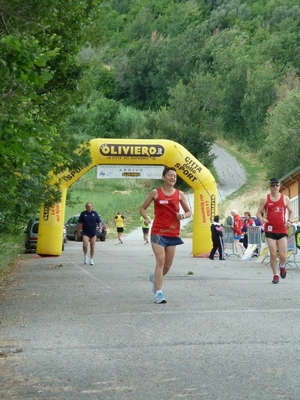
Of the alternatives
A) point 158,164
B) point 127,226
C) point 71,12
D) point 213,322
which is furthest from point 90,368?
point 127,226

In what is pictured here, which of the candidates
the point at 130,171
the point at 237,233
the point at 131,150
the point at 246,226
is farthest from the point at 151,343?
the point at 246,226

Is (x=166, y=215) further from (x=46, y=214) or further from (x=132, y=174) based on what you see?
(x=132, y=174)

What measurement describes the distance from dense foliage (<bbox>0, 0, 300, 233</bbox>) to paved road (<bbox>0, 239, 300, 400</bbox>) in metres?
1.77

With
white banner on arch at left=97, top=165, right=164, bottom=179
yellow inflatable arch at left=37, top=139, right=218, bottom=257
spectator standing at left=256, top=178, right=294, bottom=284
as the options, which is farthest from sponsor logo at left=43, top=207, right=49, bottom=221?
spectator standing at left=256, top=178, right=294, bottom=284

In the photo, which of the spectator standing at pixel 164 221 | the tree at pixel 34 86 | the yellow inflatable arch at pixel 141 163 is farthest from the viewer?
the yellow inflatable arch at pixel 141 163

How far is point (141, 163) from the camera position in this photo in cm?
3284

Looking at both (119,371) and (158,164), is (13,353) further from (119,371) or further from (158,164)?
(158,164)

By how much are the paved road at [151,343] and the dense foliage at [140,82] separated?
1.77 m

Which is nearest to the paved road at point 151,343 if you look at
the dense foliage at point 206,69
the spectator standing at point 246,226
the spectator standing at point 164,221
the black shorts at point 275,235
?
the spectator standing at point 164,221

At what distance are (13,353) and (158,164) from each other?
24.2m

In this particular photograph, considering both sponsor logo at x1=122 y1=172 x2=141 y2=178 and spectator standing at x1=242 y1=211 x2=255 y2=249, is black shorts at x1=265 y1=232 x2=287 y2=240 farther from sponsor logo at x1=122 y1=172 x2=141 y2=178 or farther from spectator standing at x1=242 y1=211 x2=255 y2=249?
sponsor logo at x1=122 y1=172 x2=141 y2=178

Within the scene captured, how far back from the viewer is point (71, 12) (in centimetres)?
1739

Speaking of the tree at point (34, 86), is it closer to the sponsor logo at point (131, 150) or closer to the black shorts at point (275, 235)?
the sponsor logo at point (131, 150)

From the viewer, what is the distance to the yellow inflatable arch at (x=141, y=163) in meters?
32.4
